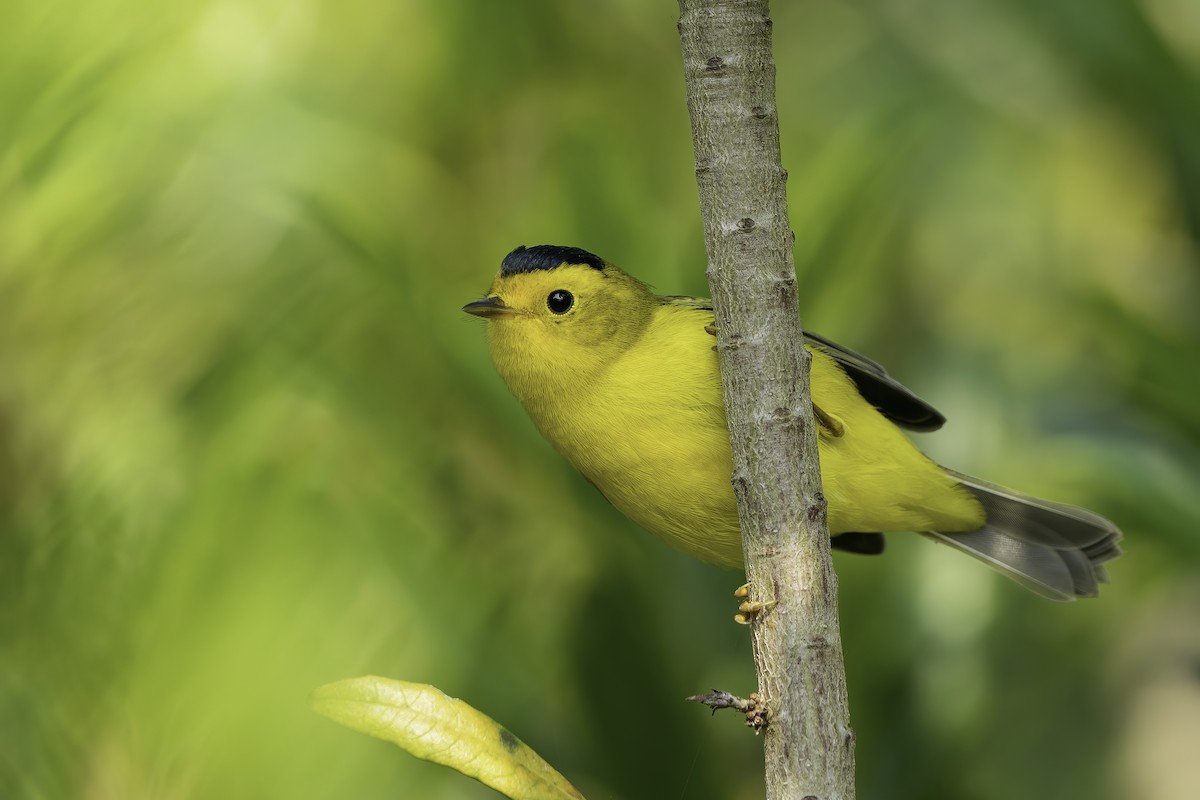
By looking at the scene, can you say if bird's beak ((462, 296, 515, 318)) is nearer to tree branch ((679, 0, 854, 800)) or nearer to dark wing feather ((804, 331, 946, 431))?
dark wing feather ((804, 331, 946, 431))

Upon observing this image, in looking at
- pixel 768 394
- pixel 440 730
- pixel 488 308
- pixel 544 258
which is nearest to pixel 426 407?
pixel 488 308

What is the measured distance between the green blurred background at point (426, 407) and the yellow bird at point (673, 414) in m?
0.07

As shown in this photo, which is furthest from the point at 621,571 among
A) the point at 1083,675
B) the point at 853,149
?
the point at 1083,675

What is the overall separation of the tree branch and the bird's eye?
0.73m

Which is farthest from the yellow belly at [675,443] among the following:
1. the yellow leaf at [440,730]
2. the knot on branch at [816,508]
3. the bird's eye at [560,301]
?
the yellow leaf at [440,730]

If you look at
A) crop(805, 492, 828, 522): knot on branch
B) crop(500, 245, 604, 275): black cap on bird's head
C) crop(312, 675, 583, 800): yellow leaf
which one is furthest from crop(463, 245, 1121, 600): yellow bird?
crop(312, 675, 583, 800): yellow leaf

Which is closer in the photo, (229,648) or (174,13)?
(229,648)

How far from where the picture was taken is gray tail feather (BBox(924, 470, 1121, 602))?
255cm

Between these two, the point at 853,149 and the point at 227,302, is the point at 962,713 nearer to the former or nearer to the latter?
the point at 853,149

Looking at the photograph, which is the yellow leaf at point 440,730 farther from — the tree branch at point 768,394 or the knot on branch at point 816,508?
the knot on branch at point 816,508

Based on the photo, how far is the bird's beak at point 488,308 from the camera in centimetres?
212

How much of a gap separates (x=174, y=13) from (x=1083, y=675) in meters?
2.35

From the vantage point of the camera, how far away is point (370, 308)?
2004 mm

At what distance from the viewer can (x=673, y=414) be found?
6.88ft
